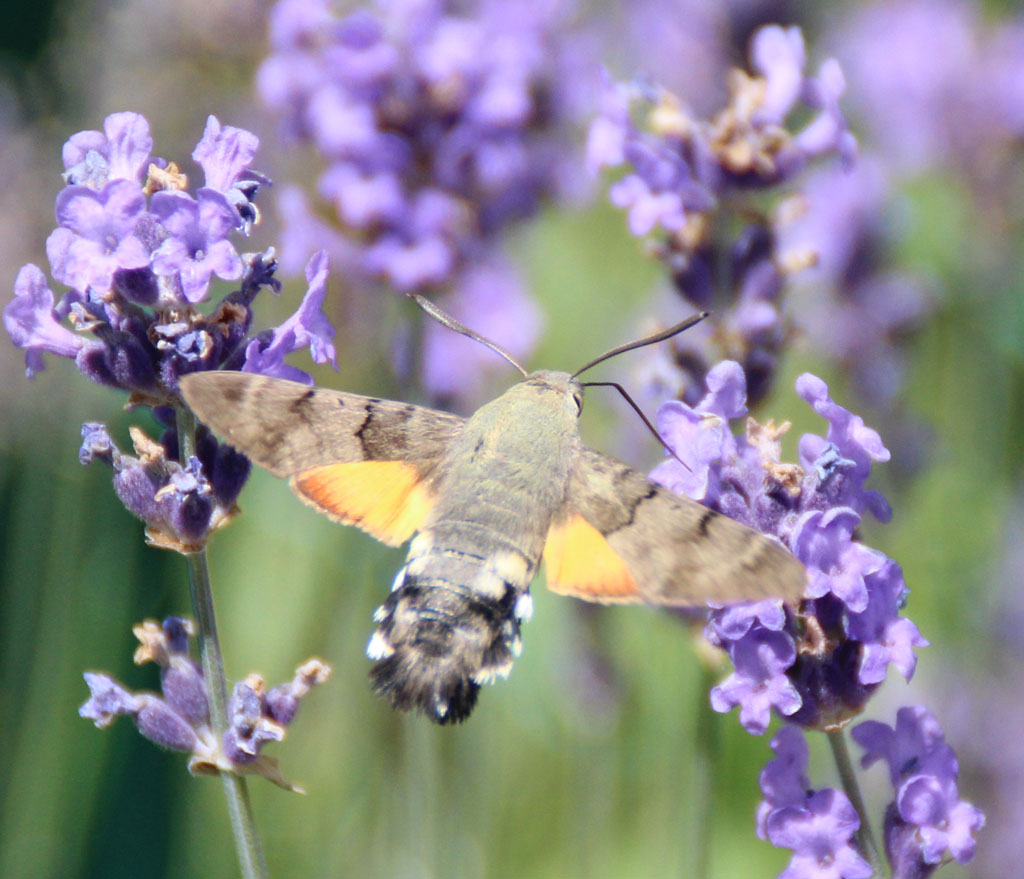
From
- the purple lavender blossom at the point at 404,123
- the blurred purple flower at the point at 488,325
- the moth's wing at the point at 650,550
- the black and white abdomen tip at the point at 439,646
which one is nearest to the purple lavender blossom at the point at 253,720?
the black and white abdomen tip at the point at 439,646

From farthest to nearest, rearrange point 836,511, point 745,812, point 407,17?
point 745,812
point 407,17
point 836,511

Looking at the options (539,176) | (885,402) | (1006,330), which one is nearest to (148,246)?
(539,176)

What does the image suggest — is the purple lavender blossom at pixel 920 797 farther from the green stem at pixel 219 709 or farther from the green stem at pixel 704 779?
the green stem at pixel 219 709

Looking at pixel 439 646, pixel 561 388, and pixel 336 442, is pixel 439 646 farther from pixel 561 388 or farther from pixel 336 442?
pixel 561 388

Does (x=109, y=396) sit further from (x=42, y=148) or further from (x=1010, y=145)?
(x=1010, y=145)

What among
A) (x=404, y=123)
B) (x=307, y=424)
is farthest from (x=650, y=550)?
(x=404, y=123)

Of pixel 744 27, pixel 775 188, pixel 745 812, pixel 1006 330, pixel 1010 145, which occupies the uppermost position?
pixel 744 27
